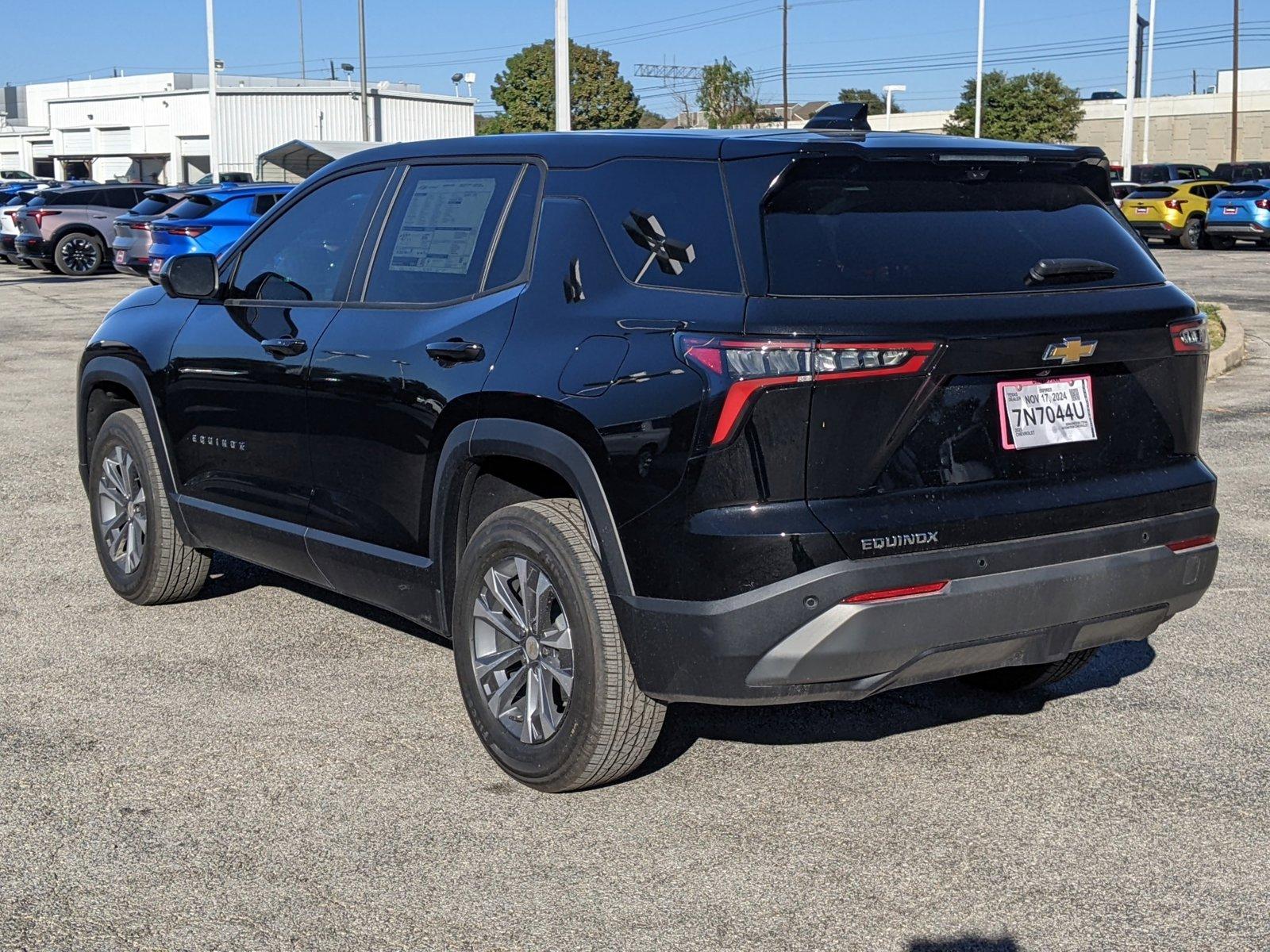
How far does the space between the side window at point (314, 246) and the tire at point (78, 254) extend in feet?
88.4

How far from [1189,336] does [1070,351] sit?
54 cm

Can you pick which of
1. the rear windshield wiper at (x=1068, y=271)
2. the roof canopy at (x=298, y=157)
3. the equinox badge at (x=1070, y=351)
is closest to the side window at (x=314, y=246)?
the rear windshield wiper at (x=1068, y=271)

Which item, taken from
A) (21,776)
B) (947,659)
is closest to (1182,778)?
(947,659)

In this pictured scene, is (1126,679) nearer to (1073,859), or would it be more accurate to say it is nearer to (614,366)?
(1073,859)

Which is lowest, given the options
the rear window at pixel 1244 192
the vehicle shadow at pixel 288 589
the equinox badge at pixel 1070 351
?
the vehicle shadow at pixel 288 589

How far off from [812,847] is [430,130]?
251 ft

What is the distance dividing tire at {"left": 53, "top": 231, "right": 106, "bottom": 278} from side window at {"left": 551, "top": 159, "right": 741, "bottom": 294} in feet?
94.1

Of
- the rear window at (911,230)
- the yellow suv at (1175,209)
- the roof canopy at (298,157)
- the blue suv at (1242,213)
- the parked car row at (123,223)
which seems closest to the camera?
the rear window at (911,230)

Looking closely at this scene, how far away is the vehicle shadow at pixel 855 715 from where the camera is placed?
4.84 meters

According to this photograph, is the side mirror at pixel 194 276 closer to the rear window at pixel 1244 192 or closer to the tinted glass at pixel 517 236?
the tinted glass at pixel 517 236

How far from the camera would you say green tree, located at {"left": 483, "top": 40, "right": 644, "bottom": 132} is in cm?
8769

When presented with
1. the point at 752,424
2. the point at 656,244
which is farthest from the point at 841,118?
the point at 752,424

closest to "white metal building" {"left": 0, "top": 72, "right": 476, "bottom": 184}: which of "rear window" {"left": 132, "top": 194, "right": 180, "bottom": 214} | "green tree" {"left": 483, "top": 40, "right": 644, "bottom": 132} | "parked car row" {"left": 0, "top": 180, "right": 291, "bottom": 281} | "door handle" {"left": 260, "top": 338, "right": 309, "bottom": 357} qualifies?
"green tree" {"left": 483, "top": 40, "right": 644, "bottom": 132}

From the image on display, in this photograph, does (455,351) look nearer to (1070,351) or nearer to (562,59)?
(1070,351)
